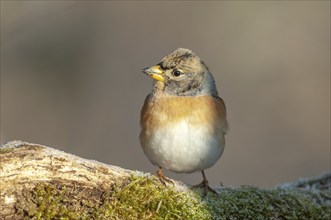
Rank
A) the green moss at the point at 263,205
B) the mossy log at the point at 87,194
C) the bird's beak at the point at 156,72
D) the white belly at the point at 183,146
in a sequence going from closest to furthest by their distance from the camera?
the mossy log at the point at 87,194 → the green moss at the point at 263,205 → the white belly at the point at 183,146 → the bird's beak at the point at 156,72

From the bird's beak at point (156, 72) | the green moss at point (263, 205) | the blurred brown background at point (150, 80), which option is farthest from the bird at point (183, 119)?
the blurred brown background at point (150, 80)

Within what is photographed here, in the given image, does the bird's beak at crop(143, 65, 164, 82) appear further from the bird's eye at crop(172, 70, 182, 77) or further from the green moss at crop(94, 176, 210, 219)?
the green moss at crop(94, 176, 210, 219)

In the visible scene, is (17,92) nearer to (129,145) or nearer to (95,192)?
(129,145)

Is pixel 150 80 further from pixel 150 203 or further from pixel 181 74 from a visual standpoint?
pixel 150 203

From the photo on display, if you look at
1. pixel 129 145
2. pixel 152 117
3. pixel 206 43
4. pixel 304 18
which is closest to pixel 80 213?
pixel 152 117

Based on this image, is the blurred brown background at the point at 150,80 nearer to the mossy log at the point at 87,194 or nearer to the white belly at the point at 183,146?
the white belly at the point at 183,146

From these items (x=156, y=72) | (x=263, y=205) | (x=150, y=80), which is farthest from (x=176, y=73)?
(x=150, y=80)
